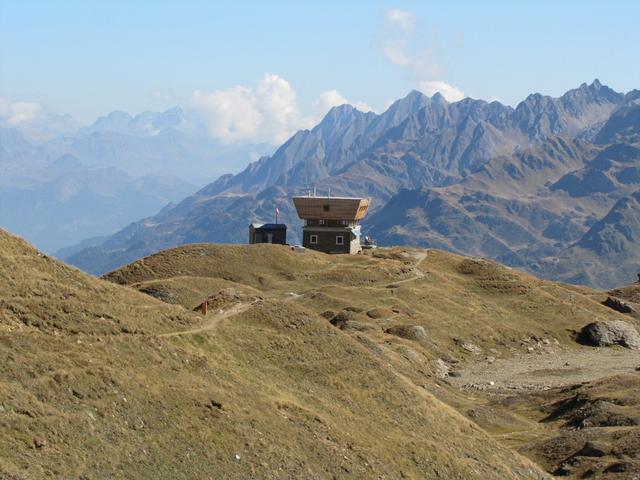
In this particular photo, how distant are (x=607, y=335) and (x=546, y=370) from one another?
21.6 metres

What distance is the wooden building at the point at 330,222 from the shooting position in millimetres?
163500

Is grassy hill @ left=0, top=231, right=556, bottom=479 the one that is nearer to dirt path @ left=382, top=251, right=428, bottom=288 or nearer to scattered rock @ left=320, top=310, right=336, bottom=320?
scattered rock @ left=320, top=310, right=336, bottom=320

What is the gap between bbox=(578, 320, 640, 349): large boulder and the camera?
12812cm

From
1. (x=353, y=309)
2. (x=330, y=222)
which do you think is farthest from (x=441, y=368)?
(x=330, y=222)

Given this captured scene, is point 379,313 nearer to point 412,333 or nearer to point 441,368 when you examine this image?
point 412,333

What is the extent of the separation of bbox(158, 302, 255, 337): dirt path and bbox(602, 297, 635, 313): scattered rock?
8973cm

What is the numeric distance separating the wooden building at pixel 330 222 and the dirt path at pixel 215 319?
87.6 metres

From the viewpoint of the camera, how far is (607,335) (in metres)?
129

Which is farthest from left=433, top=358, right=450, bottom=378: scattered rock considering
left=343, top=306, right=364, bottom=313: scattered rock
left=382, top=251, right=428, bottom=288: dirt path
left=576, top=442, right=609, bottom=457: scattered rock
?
left=576, top=442, right=609, bottom=457: scattered rock

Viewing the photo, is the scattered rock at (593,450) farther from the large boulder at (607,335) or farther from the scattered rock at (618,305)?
the scattered rock at (618,305)

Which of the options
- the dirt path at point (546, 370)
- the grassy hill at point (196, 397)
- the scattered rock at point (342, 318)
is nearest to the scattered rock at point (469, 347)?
the dirt path at point (546, 370)

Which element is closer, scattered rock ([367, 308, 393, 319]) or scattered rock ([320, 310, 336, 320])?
scattered rock ([320, 310, 336, 320])

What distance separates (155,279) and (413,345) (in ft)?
123

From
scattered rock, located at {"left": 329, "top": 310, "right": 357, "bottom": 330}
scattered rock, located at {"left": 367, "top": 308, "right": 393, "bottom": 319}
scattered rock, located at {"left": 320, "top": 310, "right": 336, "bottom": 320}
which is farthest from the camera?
scattered rock, located at {"left": 367, "top": 308, "right": 393, "bottom": 319}
